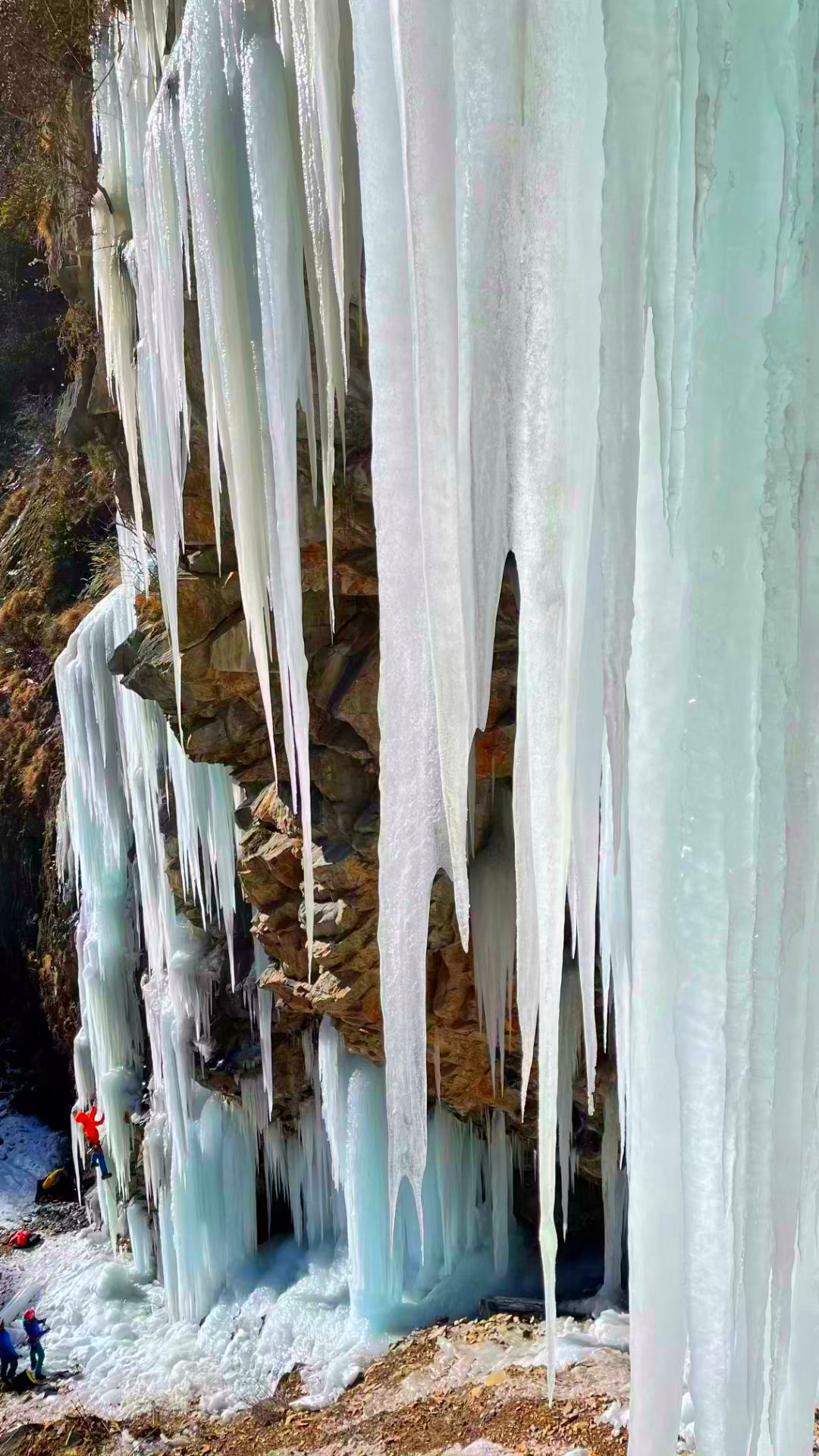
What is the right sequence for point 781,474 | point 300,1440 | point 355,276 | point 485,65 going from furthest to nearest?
point 300,1440, point 355,276, point 485,65, point 781,474

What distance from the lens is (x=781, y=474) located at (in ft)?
3.51

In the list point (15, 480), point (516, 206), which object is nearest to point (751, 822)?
point (516, 206)

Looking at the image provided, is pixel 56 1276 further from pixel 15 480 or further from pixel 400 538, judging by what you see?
pixel 400 538

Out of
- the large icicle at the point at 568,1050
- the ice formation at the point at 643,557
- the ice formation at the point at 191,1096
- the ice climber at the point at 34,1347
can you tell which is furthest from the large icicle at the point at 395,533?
the ice climber at the point at 34,1347

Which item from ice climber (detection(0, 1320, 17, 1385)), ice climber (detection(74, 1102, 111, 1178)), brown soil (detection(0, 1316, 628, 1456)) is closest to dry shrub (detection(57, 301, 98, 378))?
ice climber (detection(74, 1102, 111, 1178))

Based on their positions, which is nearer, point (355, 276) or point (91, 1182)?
point (355, 276)

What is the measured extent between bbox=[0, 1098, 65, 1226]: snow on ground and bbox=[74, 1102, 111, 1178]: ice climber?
172 centimetres

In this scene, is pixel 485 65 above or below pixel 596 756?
above

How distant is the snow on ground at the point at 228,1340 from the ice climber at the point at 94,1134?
0.76 meters

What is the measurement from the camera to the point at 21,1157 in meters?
10.1

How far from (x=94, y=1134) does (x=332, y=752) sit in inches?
190

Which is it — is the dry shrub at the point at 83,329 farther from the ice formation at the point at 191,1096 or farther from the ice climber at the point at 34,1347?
the ice climber at the point at 34,1347

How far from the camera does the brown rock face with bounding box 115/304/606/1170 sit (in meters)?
4.94

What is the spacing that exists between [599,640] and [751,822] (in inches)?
15.3
